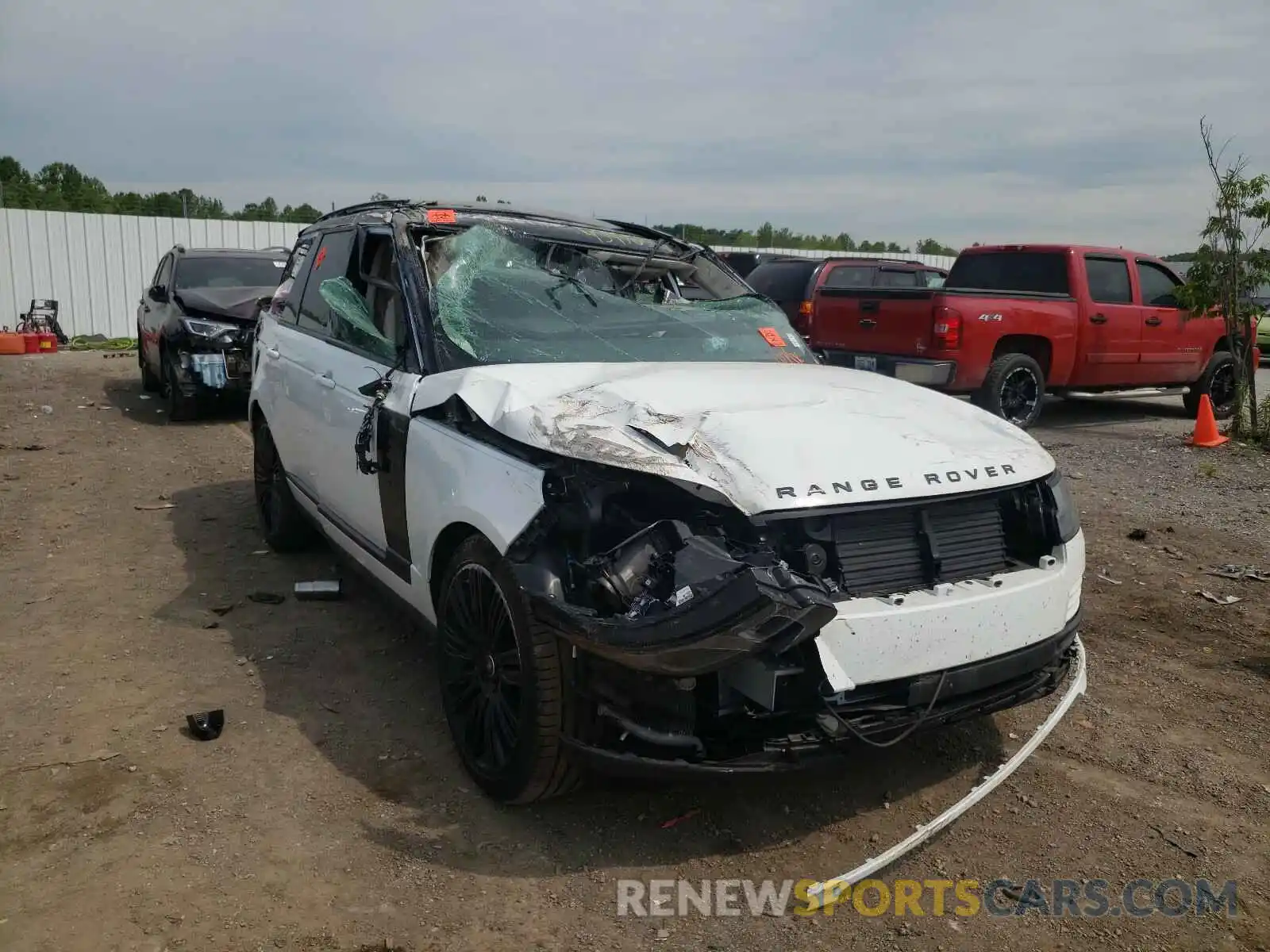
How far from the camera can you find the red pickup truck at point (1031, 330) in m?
9.54

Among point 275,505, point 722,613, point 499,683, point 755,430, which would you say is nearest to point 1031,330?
point 275,505

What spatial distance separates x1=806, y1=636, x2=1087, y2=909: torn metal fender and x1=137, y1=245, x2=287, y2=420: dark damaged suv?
8246mm

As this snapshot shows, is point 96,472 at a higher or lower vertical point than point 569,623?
lower

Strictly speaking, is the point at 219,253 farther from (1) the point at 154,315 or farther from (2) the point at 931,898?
(2) the point at 931,898

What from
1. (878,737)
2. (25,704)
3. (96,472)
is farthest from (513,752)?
(96,472)

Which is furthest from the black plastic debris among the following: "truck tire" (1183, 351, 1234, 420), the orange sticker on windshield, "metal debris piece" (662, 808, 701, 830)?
"truck tire" (1183, 351, 1234, 420)

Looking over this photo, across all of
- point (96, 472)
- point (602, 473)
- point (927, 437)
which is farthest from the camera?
point (96, 472)

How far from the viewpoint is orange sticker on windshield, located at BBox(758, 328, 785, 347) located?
4547 millimetres

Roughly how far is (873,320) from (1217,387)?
518 cm

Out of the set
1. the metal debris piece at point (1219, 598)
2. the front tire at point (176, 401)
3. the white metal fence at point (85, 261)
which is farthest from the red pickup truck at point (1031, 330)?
the white metal fence at point (85, 261)

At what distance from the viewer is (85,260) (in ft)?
71.5

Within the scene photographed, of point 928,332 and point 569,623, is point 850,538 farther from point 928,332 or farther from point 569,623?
point 928,332

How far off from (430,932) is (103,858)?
107 cm

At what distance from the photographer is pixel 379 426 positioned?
390 cm
